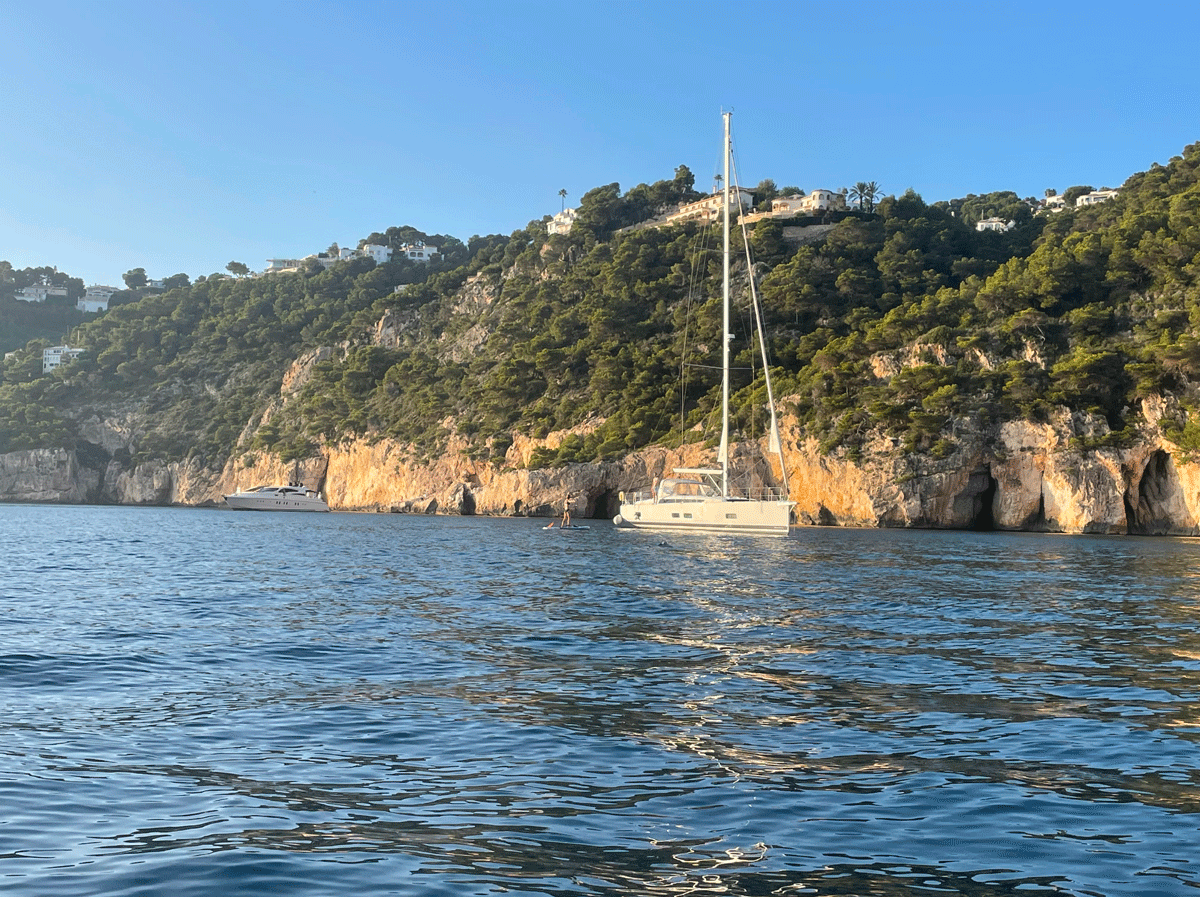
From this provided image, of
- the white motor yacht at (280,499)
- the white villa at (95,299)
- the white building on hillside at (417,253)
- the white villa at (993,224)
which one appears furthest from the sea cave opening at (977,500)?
the white villa at (95,299)

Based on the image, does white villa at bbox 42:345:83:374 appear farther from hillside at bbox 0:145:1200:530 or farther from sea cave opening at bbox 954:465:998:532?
sea cave opening at bbox 954:465:998:532

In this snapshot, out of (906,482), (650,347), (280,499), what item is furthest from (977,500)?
(280,499)

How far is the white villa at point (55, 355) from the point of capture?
452 ft

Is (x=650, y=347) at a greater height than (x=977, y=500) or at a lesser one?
greater

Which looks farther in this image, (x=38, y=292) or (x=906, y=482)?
(x=38, y=292)

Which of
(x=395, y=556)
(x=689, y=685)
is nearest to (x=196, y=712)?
(x=689, y=685)

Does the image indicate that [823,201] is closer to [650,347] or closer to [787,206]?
[787,206]

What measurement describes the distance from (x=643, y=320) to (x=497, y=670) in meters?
82.4

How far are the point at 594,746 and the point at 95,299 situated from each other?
200m

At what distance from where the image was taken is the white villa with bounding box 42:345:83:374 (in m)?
138

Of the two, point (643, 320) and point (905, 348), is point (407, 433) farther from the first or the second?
point (905, 348)

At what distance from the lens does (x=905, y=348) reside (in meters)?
71.1

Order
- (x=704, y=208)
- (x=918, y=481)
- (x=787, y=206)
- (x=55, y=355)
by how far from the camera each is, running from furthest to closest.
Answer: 1. (x=55, y=355)
2. (x=704, y=208)
3. (x=787, y=206)
4. (x=918, y=481)

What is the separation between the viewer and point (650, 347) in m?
89.1
